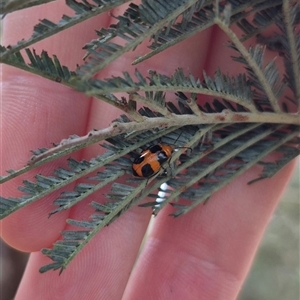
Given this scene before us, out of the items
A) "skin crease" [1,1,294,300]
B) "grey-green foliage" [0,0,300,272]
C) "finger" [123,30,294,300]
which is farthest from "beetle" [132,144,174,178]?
Answer: "finger" [123,30,294,300]

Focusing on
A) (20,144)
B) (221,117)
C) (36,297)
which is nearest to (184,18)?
(221,117)

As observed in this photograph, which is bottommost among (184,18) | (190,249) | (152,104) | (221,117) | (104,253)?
(190,249)

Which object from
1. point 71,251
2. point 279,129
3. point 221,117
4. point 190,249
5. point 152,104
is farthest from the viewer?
point 190,249

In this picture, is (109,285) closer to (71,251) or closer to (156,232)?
(156,232)

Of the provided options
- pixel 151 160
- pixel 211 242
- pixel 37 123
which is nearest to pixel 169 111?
pixel 151 160

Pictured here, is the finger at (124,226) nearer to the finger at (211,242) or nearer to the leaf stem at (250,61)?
the finger at (211,242)

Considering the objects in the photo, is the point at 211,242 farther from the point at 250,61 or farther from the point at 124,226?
the point at 250,61

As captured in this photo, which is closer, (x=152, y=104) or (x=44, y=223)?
(x=152, y=104)
